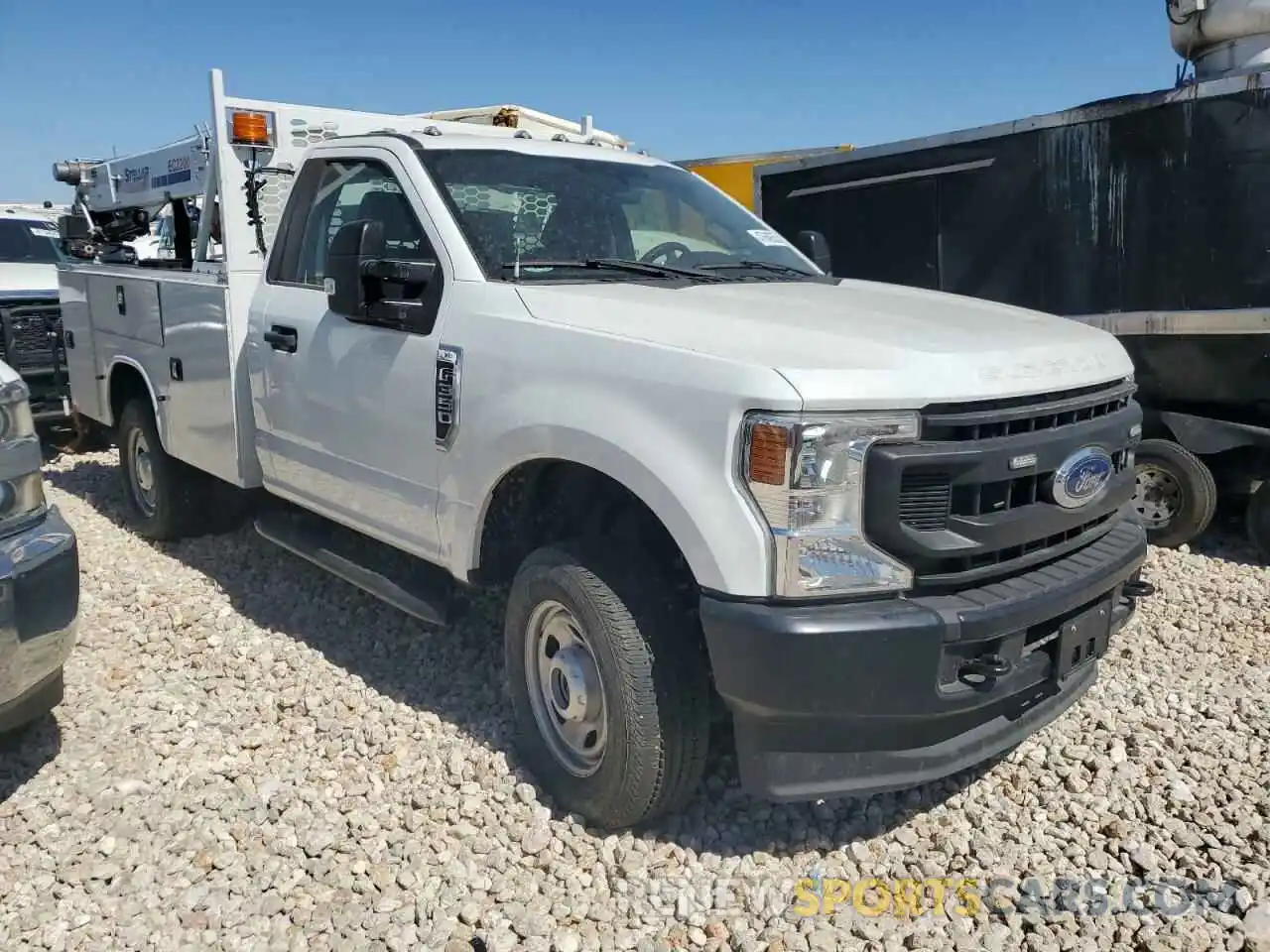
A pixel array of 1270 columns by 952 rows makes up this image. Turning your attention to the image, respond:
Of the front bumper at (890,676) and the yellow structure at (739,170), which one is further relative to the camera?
the yellow structure at (739,170)

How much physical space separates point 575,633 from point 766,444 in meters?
1.04

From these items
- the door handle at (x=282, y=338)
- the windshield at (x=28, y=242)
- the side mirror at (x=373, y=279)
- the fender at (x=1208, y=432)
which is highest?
the windshield at (x=28, y=242)

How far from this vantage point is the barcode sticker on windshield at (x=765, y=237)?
4.42m

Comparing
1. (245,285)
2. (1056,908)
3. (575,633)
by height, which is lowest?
(1056,908)

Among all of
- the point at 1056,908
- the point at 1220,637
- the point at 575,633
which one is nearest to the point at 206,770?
the point at 575,633

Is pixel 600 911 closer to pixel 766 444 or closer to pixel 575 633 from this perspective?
pixel 575 633

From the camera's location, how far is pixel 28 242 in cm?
1081

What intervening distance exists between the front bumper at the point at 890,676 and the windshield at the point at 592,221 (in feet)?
5.04

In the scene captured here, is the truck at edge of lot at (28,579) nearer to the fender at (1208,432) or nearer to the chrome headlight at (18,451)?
the chrome headlight at (18,451)

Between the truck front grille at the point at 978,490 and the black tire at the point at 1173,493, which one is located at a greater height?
the truck front grille at the point at 978,490

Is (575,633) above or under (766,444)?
under

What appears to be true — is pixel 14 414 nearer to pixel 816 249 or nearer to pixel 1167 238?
pixel 816 249

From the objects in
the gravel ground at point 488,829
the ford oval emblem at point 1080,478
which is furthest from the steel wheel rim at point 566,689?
the ford oval emblem at point 1080,478

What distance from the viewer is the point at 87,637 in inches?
189
